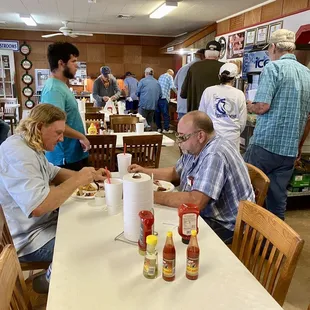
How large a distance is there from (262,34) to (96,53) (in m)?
5.93

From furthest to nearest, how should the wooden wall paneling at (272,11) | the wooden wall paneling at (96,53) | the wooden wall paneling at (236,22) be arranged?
the wooden wall paneling at (96,53) < the wooden wall paneling at (236,22) < the wooden wall paneling at (272,11)

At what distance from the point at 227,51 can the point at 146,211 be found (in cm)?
633

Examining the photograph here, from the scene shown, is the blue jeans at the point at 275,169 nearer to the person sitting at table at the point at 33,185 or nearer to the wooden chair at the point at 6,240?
the person sitting at table at the point at 33,185

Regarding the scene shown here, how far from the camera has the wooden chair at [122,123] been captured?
415 centimetres

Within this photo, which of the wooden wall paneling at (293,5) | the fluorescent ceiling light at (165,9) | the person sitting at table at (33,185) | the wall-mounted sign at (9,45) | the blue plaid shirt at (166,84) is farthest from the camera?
the wall-mounted sign at (9,45)

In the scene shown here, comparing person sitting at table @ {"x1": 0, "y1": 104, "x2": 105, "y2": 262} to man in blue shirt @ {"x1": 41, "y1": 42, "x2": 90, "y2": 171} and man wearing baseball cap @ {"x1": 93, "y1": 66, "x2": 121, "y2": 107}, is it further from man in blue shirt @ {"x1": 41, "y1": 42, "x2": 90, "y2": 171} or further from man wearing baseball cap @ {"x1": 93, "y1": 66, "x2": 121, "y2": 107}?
man wearing baseball cap @ {"x1": 93, "y1": 66, "x2": 121, "y2": 107}

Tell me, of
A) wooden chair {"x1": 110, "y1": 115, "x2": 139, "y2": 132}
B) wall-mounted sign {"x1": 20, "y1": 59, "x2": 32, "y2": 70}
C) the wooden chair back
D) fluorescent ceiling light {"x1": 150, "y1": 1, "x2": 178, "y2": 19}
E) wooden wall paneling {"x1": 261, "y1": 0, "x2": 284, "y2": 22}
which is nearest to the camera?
the wooden chair back

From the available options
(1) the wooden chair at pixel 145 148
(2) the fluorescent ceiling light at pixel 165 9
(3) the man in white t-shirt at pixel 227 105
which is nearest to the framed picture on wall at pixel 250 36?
(2) the fluorescent ceiling light at pixel 165 9

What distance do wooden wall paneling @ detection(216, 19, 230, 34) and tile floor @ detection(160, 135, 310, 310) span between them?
460cm

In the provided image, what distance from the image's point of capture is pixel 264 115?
8.09ft

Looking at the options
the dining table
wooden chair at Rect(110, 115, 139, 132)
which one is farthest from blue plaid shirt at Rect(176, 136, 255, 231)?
wooden chair at Rect(110, 115, 139, 132)

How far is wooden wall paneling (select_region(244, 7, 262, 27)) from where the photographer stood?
219 inches

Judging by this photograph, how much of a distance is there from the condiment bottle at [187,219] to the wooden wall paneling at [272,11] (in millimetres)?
4905

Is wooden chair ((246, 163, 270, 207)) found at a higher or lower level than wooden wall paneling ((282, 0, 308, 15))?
lower
